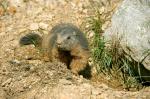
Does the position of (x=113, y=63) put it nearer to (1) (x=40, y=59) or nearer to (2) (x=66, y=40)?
(2) (x=66, y=40)

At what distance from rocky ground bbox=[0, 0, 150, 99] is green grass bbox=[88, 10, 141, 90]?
585 millimetres

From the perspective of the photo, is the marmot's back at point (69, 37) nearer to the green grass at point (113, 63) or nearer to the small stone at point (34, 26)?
the green grass at point (113, 63)

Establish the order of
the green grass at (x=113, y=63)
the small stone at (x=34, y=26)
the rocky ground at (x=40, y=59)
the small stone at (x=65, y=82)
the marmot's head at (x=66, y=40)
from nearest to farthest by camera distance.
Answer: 1. the rocky ground at (x=40, y=59)
2. the small stone at (x=65, y=82)
3. the marmot's head at (x=66, y=40)
4. the green grass at (x=113, y=63)
5. the small stone at (x=34, y=26)

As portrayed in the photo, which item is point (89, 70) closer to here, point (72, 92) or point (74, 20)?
point (74, 20)

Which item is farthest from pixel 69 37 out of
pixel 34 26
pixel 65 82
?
pixel 34 26

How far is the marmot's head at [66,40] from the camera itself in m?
8.17

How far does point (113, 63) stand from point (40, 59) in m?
1.26

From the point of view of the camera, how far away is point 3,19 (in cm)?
964

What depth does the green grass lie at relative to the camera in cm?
859

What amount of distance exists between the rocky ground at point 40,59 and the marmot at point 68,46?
313 mm

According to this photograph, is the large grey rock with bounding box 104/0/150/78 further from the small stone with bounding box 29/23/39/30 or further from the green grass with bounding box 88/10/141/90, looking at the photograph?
the small stone with bounding box 29/23/39/30

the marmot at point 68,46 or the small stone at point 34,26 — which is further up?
the small stone at point 34,26

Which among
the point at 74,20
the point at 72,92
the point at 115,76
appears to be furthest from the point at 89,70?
the point at 72,92

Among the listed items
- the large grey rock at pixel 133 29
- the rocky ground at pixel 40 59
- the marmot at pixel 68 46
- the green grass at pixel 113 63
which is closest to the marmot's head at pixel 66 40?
the marmot at pixel 68 46
